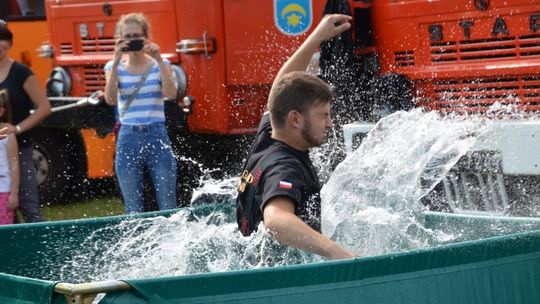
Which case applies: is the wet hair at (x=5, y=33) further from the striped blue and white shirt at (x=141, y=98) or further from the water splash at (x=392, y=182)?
the water splash at (x=392, y=182)

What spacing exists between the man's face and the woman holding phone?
363cm

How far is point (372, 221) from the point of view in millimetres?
5082

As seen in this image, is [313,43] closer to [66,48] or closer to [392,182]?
[392,182]

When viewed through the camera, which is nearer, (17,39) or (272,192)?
(272,192)

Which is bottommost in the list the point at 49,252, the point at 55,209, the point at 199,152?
the point at 55,209

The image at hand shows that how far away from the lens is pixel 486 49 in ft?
24.5

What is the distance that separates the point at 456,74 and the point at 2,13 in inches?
265

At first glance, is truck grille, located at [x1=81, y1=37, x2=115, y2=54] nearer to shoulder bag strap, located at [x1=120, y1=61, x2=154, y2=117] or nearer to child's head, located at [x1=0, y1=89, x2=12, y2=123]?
shoulder bag strap, located at [x1=120, y1=61, x2=154, y2=117]

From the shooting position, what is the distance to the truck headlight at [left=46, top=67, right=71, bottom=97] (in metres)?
10.8

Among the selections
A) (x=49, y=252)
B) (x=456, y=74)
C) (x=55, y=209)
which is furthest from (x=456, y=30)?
(x=55, y=209)

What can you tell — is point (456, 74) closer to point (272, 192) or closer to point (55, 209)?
point (272, 192)

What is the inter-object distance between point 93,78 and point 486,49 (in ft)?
14.9

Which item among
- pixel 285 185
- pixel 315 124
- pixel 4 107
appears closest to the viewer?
pixel 285 185

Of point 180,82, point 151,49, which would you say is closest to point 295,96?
point 151,49
